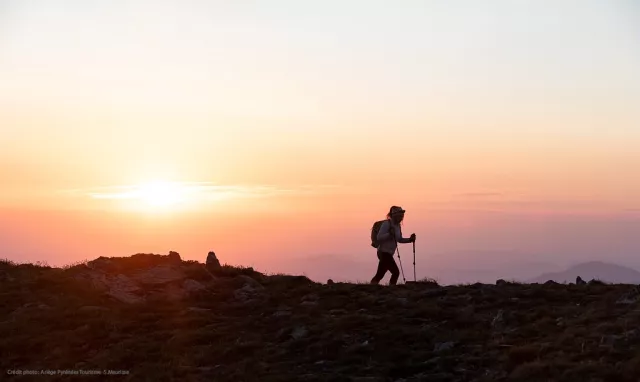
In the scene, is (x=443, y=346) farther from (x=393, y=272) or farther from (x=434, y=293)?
(x=393, y=272)

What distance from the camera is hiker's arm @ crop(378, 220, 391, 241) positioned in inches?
844

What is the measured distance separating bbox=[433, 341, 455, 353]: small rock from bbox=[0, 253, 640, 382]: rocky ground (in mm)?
29

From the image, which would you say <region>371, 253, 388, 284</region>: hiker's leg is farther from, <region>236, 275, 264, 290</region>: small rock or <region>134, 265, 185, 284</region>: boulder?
<region>134, 265, 185, 284</region>: boulder

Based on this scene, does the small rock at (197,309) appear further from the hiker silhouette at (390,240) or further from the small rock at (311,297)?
the hiker silhouette at (390,240)

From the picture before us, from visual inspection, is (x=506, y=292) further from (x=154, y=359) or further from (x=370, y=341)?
(x=154, y=359)

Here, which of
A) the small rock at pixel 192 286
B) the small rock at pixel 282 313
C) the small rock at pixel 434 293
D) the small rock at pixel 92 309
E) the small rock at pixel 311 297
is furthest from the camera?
the small rock at pixel 192 286

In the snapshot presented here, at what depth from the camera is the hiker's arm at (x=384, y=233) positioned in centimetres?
2144

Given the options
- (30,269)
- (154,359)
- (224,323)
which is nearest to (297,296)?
(224,323)

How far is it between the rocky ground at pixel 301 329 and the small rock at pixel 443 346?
0.10ft

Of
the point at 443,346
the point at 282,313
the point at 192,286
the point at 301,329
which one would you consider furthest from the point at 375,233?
the point at 443,346

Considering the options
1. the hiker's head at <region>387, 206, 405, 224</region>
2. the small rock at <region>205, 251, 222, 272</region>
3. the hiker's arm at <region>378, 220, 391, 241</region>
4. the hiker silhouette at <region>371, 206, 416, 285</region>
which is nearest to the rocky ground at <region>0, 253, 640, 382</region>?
the small rock at <region>205, 251, 222, 272</region>

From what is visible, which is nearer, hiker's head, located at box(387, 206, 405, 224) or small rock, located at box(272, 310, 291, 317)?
small rock, located at box(272, 310, 291, 317)

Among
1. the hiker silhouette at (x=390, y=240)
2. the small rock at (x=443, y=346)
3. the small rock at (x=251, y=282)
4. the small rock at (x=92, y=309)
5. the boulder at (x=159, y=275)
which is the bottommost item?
the small rock at (x=443, y=346)

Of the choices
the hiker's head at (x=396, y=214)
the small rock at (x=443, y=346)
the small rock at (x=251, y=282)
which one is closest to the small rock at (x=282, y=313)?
the small rock at (x=251, y=282)
